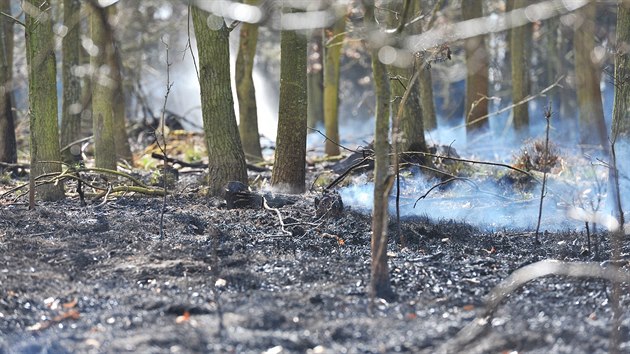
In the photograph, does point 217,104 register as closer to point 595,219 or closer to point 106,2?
point 106,2

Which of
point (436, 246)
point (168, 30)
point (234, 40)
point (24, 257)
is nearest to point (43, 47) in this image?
point (24, 257)

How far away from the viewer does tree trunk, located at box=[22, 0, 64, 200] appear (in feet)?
33.3

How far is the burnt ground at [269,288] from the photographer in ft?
17.2

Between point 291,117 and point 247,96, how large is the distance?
4.93 m

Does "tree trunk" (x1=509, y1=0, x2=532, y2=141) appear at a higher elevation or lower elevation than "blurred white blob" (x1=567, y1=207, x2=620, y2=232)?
higher

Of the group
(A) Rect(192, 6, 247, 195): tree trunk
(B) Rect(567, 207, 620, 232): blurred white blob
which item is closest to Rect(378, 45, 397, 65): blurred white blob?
(B) Rect(567, 207, 620, 232): blurred white blob

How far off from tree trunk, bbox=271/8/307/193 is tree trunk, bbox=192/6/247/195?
0.75 meters

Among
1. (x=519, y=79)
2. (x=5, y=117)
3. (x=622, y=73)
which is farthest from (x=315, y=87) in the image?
(x=622, y=73)

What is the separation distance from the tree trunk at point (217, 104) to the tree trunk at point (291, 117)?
750 mm

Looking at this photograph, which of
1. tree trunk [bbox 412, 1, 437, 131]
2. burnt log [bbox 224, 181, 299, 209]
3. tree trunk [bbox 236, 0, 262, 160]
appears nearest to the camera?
burnt log [bbox 224, 181, 299, 209]

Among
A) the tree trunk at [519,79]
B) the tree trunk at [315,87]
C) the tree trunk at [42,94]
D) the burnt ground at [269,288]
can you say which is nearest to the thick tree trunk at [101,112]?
the tree trunk at [42,94]

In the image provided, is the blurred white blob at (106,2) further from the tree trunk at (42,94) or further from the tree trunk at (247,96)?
the tree trunk at (247,96)

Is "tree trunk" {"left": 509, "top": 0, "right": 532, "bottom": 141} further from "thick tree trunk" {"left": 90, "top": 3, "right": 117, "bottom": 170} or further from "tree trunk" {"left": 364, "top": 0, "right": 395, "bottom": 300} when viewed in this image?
"tree trunk" {"left": 364, "top": 0, "right": 395, "bottom": 300}

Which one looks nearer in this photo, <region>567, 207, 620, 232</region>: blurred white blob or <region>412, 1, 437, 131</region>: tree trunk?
<region>567, 207, 620, 232</region>: blurred white blob
